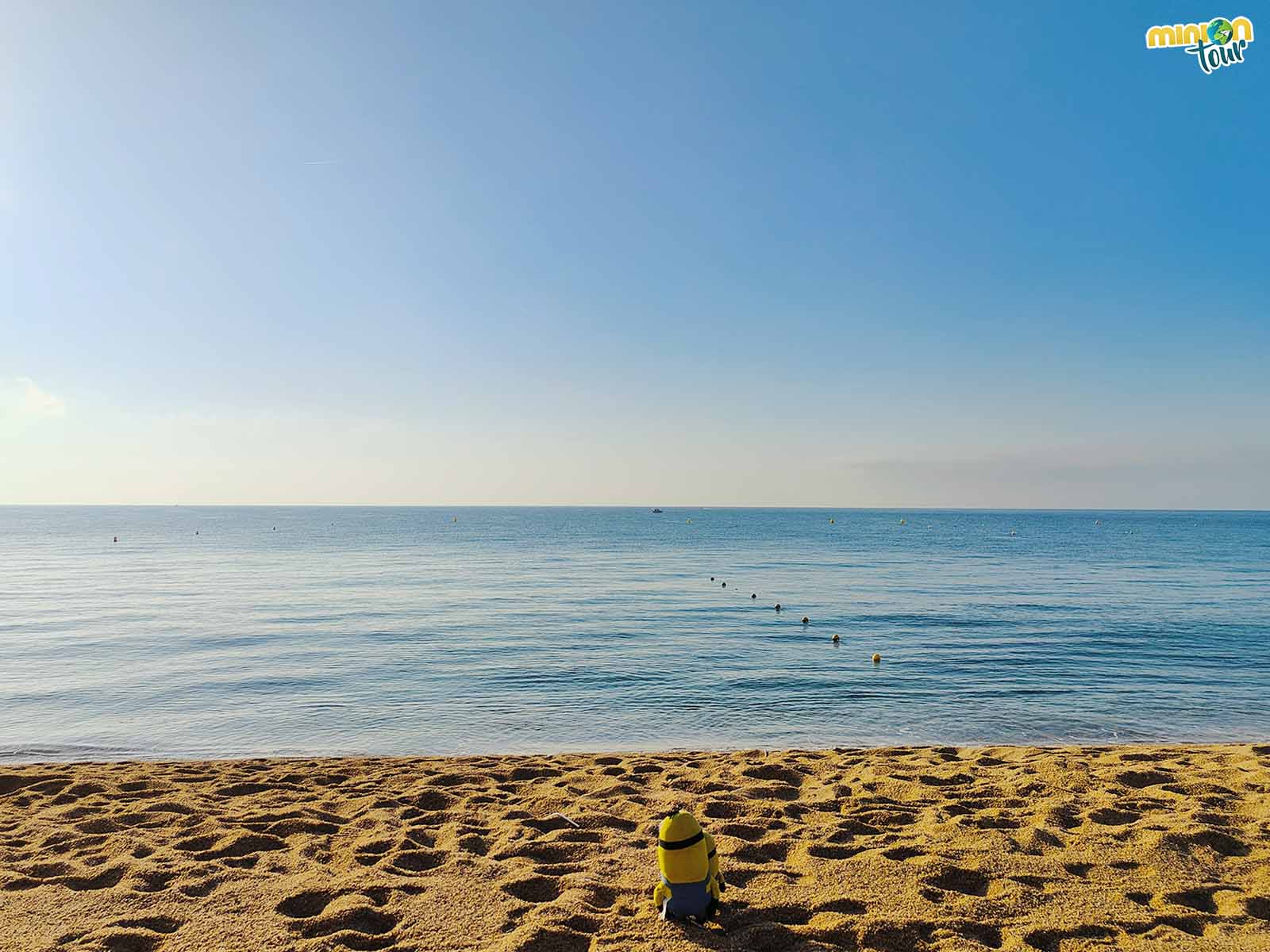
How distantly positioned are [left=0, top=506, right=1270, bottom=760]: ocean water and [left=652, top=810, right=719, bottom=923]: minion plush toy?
770cm

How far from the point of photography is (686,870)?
5324mm

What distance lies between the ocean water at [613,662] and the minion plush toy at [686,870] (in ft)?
25.2

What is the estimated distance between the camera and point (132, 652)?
838 inches

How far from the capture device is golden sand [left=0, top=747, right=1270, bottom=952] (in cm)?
543

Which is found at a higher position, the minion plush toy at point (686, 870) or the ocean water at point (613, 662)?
the minion plush toy at point (686, 870)

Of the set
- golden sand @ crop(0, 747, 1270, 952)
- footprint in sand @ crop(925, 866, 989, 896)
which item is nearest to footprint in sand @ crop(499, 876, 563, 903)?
golden sand @ crop(0, 747, 1270, 952)

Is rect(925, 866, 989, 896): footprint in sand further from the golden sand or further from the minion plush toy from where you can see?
the minion plush toy

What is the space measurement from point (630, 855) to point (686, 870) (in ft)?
5.98

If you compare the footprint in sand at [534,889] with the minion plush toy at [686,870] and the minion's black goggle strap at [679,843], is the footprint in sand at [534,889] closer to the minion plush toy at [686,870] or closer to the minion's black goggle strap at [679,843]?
the minion plush toy at [686,870]

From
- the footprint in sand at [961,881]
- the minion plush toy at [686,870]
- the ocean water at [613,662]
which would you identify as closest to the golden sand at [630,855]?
the footprint in sand at [961,881]

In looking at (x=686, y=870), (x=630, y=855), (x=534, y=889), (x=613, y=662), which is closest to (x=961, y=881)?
(x=686, y=870)

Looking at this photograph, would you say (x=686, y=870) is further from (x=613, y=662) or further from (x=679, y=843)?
(x=613, y=662)

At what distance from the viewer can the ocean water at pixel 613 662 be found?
544 inches

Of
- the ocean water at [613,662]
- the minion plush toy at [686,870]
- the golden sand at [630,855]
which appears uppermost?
the minion plush toy at [686,870]
